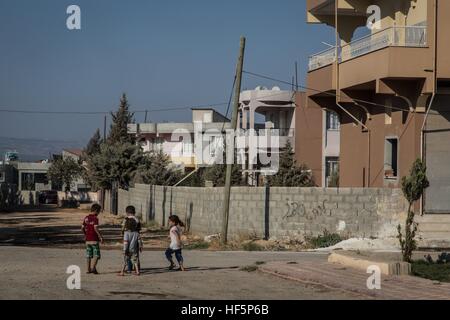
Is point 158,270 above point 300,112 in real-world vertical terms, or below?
below

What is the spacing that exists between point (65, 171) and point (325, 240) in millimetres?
79503

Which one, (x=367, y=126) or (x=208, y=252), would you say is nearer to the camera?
(x=208, y=252)

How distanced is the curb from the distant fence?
152 ft

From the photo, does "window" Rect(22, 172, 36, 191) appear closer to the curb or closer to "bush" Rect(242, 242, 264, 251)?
"bush" Rect(242, 242, 264, 251)

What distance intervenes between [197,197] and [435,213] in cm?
987

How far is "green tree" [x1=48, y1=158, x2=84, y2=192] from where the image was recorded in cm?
10069

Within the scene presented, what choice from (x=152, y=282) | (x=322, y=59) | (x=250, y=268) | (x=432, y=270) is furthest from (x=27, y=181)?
(x=432, y=270)

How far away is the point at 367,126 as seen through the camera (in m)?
29.0

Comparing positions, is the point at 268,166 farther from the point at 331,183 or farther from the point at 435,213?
the point at 435,213

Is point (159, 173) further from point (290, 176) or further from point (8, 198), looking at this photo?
Result: point (8, 198)

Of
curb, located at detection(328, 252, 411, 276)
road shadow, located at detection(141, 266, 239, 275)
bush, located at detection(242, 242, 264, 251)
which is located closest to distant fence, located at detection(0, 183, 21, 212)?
bush, located at detection(242, 242, 264, 251)

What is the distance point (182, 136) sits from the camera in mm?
73625

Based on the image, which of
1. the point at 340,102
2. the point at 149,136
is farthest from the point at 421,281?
the point at 149,136

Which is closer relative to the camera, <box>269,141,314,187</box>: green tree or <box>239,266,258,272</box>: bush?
<box>239,266,258,272</box>: bush
